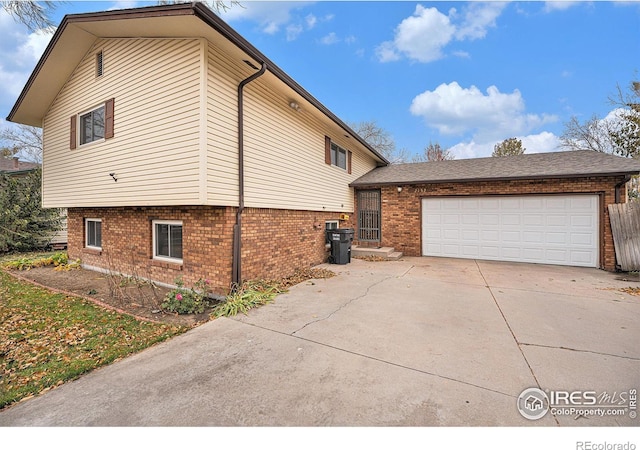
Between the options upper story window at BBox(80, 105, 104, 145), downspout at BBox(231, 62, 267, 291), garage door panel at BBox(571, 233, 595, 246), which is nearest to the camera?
downspout at BBox(231, 62, 267, 291)

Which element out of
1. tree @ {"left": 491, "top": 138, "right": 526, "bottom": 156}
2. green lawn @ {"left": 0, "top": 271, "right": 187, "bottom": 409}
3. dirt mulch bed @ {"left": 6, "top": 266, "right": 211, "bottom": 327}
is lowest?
green lawn @ {"left": 0, "top": 271, "right": 187, "bottom": 409}

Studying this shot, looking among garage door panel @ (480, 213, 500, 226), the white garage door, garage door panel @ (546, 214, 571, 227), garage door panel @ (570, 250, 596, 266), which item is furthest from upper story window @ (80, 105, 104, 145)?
garage door panel @ (570, 250, 596, 266)

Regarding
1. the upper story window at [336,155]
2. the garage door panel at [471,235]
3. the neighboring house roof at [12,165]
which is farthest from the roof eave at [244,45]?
the neighboring house roof at [12,165]

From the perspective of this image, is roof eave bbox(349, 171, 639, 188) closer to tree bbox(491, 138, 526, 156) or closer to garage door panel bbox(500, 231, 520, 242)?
garage door panel bbox(500, 231, 520, 242)

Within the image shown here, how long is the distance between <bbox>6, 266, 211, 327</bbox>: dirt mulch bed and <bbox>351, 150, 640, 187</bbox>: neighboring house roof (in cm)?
820

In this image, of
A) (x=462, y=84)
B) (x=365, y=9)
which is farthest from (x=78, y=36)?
(x=462, y=84)

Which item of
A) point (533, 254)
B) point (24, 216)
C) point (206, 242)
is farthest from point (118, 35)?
point (533, 254)

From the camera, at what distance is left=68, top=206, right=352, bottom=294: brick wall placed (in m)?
5.42

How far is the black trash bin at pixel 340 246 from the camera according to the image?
903 cm

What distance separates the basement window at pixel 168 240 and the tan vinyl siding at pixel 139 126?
0.77 metres

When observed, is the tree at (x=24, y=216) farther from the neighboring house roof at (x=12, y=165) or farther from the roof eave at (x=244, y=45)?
the roof eave at (x=244, y=45)

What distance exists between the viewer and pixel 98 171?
6.88 metres

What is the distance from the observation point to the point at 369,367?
2.85m

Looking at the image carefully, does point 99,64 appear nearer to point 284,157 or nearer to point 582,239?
point 284,157
